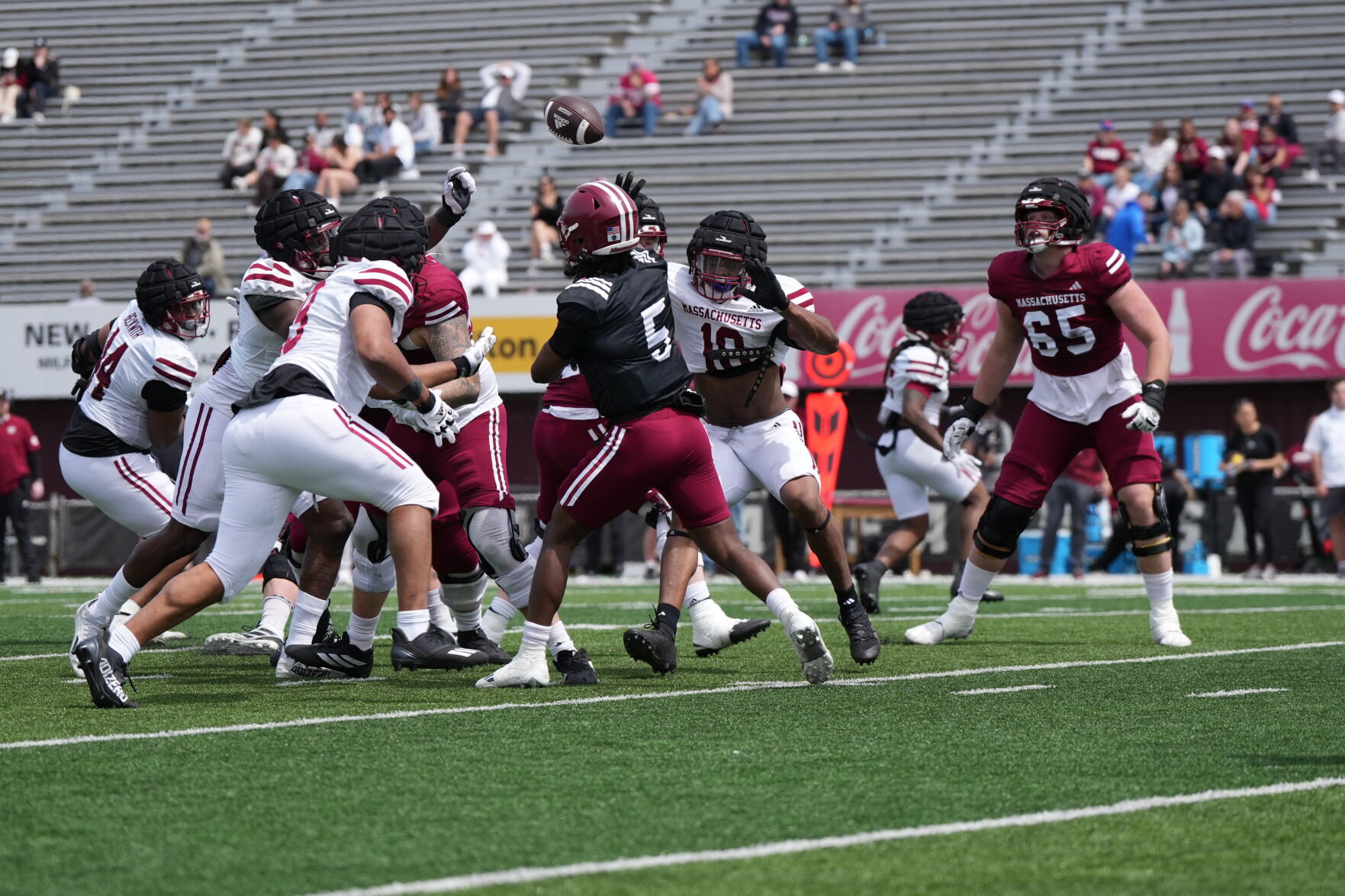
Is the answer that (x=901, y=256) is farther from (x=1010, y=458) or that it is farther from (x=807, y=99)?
(x=1010, y=458)

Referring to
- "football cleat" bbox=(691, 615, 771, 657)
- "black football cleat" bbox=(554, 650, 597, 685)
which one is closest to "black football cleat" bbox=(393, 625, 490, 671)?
"black football cleat" bbox=(554, 650, 597, 685)

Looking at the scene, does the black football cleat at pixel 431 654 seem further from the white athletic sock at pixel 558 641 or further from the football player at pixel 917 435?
the football player at pixel 917 435

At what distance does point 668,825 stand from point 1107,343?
14.9 feet

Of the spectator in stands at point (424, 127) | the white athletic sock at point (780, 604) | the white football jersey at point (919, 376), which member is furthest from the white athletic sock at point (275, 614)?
the spectator in stands at point (424, 127)

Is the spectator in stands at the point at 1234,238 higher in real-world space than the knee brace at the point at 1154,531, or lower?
lower

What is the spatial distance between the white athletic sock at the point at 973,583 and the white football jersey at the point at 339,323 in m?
3.24

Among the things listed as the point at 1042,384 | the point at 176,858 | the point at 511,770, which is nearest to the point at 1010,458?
the point at 1042,384

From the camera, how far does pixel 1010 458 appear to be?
323 inches

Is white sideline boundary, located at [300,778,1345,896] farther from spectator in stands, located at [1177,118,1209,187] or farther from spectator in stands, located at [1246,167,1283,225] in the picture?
spectator in stands, located at [1177,118,1209,187]

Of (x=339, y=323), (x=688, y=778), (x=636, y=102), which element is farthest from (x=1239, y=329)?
(x=688, y=778)

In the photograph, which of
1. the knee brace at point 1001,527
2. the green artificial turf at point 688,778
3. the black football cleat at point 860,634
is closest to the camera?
the green artificial turf at point 688,778

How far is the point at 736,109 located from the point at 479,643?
16291 millimetres

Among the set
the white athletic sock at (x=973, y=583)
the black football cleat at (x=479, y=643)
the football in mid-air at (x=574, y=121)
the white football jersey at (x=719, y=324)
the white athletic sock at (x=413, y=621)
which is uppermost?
the football in mid-air at (x=574, y=121)

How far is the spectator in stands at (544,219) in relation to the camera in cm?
2077
